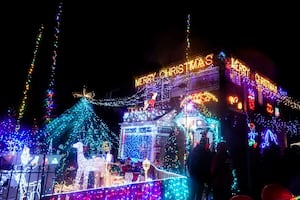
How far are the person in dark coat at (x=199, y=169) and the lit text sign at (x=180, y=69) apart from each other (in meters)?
9.25

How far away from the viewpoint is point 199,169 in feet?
23.1

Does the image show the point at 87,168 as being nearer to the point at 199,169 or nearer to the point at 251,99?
the point at 199,169

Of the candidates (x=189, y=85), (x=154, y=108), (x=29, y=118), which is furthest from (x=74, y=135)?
(x=189, y=85)

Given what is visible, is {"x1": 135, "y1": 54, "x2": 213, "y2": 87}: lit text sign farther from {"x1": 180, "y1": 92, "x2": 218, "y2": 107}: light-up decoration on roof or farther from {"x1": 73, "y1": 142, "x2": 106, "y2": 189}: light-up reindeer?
{"x1": 73, "y1": 142, "x2": 106, "y2": 189}: light-up reindeer

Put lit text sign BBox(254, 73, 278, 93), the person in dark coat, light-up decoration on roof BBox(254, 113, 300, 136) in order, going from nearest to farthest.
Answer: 1. the person in dark coat
2. light-up decoration on roof BBox(254, 113, 300, 136)
3. lit text sign BBox(254, 73, 278, 93)

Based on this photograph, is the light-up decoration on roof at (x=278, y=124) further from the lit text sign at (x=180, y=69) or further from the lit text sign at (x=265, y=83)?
the lit text sign at (x=180, y=69)

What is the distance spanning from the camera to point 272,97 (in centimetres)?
2075

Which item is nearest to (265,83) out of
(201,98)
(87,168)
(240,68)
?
(240,68)

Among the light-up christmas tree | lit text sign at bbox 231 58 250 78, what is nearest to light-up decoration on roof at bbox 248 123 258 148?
lit text sign at bbox 231 58 250 78

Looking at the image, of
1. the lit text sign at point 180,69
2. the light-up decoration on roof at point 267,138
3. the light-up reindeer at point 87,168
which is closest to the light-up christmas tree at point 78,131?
the lit text sign at point 180,69

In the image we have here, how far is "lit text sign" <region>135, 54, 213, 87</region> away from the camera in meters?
15.9

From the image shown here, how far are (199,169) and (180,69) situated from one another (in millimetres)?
11052

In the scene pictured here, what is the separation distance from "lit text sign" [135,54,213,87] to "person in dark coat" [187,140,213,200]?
30.4 ft

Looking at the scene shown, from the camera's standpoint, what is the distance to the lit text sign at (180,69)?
15.9 meters
